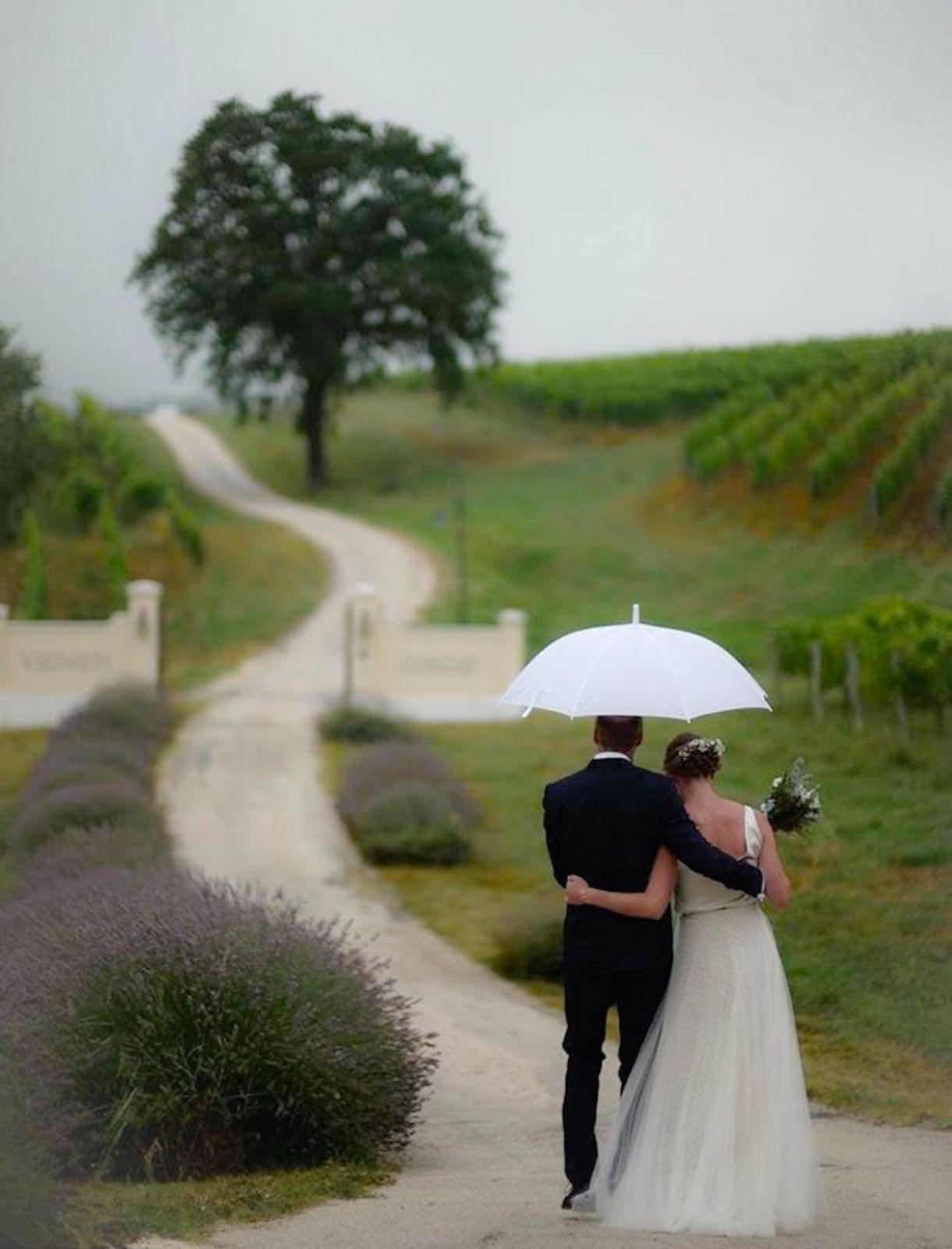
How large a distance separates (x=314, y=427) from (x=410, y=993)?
1509 centimetres

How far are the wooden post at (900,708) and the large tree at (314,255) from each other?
8.70m

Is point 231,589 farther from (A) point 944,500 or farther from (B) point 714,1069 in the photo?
(B) point 714,1069

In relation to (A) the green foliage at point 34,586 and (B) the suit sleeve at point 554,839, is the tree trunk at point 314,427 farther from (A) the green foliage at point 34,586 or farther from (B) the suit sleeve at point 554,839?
(B) the suit sleeve at point 554,839

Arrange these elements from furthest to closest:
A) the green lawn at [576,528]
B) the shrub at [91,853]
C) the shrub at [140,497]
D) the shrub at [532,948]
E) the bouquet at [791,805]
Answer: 1. the shrub at [140,497]
2. the green lawn at [576,528]
3. the shrub at [532,948]
4. the shrub at [91,853]
5. the bouquet at [791,805]

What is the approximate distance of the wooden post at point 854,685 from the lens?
58.9ft

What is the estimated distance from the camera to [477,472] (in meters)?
28.8

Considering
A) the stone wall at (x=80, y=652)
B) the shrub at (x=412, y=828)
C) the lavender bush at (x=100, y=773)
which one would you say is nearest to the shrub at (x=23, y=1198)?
the lavender bush at (x=100, y=773)

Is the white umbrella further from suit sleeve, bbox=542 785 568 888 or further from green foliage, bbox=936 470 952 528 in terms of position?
green foliage, bbox=936 470 952 528

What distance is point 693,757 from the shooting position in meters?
6.71

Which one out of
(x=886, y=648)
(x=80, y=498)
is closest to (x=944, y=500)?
(x=886, y=648)

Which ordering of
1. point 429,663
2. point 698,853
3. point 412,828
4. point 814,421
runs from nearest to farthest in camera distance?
point 698,853
point 412,828
point 814,421
point 429,663

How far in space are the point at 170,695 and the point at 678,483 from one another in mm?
7032

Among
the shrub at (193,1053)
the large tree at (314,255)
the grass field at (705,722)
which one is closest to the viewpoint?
the shrub at (193,1053)

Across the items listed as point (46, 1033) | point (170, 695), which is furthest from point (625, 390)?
point (46, 1033)
